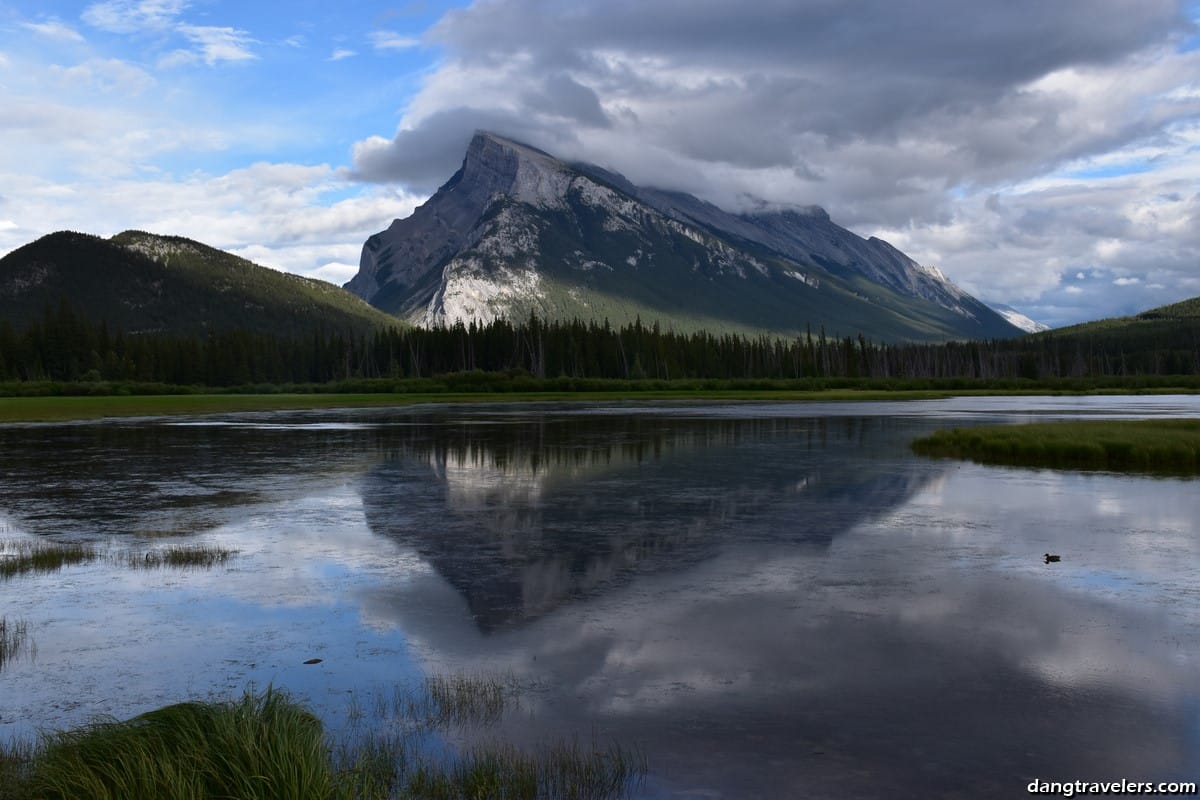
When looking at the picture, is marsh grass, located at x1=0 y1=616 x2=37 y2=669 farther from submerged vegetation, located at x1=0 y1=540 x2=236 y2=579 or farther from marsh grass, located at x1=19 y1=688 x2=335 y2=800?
marsh grass, located at x1=19 y1=688 x2=335 y2=800

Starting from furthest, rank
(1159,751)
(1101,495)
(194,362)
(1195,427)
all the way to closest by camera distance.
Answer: (194,362), (1195,427), (1101,495), (1159,751)

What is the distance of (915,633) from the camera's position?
13.8 metres

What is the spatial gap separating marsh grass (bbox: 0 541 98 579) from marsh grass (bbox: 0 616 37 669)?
433 centimetres

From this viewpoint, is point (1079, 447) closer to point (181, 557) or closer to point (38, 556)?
point (181, 557)

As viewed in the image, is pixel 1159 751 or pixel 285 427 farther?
pixel 285 427

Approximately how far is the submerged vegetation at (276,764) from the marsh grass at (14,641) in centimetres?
398

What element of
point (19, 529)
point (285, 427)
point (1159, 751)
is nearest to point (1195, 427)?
point (1159, 751)

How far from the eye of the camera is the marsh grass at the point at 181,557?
19047mm

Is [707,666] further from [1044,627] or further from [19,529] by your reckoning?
[19,529]

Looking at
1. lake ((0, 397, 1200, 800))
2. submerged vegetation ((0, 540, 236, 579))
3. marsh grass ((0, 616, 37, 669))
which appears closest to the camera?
lake ((0, 397, 1200, 800))

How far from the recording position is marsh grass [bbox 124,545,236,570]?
1905cm

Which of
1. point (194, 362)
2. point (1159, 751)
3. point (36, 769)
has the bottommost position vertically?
point (1159, 751)

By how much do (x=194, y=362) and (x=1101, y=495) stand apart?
19381 cm

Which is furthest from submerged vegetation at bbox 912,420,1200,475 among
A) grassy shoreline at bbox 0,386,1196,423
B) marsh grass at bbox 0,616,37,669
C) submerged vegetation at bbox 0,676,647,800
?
grassy shoreline at bbox 0,386,1196,423
